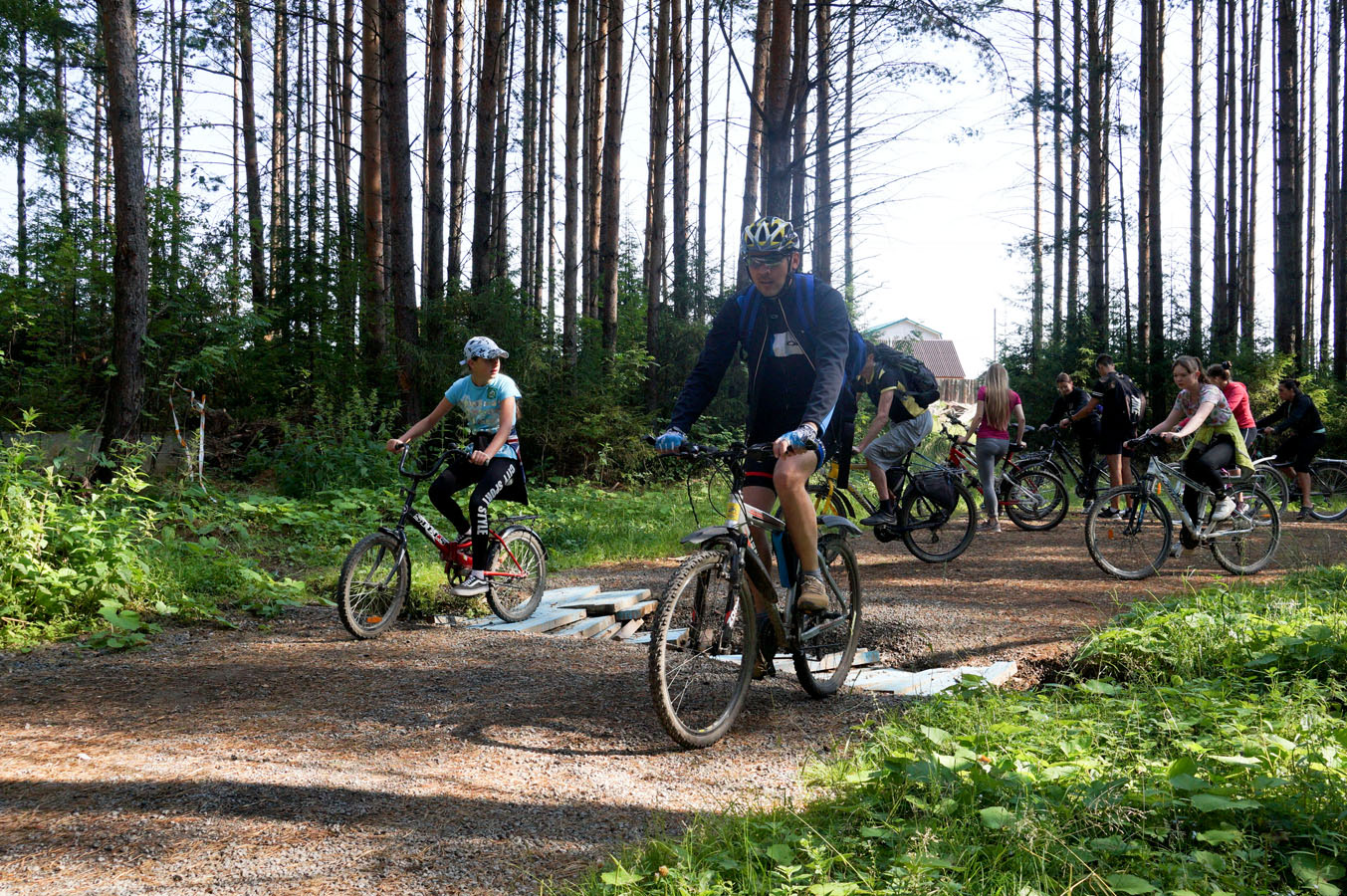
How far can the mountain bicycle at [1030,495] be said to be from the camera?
36.9ft

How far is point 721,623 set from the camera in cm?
Result: 396

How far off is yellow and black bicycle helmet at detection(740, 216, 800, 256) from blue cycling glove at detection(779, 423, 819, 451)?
0.88 m

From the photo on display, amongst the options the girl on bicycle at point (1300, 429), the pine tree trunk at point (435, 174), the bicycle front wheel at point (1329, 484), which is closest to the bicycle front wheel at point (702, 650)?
the pine tree trunk at point (435, 174)

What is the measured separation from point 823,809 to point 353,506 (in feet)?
27.7

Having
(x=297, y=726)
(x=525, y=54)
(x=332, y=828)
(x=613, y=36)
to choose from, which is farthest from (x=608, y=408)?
(x=525, y=54)

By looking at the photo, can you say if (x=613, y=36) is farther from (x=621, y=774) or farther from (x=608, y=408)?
(x=621, y=774)

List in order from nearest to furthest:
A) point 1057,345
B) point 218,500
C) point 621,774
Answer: point 621,774, point 218,500, point 1057,345

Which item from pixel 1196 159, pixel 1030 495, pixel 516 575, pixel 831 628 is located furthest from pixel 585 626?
pixel 1196 159

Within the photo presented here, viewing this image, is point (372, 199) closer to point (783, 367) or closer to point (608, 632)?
point (608, 632)

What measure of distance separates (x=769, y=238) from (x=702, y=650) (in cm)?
189

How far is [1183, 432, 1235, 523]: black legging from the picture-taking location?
8.17 m

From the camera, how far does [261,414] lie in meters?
14.7

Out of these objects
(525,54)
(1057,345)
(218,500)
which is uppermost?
(525,54)

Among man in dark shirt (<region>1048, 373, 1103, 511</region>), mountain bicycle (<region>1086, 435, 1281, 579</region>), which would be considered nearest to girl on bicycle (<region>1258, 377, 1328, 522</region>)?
man in dark shirt (<region>1048, 373, 1103, 511</region>)
